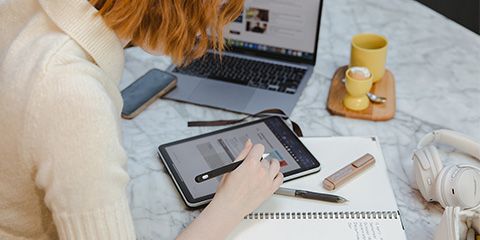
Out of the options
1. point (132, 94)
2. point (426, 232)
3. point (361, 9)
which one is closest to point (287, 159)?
point (426, 232)

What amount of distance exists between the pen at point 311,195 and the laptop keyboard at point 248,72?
1.23 ft

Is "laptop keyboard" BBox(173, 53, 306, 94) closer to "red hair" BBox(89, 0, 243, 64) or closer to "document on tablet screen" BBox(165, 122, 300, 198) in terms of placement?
"document on tablet screen" BBox(165, 122, 300, 198)

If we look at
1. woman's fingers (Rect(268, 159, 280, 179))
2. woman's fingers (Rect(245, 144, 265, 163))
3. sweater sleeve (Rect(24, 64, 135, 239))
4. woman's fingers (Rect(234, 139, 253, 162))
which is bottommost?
woman's fingers (Rect(268, 159, 280, 179))

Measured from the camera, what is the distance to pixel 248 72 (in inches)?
58.9

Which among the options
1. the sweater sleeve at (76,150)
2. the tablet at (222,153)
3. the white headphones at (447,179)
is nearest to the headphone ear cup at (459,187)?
the white headphones at (447,179)

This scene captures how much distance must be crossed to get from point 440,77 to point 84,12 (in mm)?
955

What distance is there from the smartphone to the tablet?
0.18 m

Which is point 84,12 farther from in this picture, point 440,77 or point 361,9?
point 361,9

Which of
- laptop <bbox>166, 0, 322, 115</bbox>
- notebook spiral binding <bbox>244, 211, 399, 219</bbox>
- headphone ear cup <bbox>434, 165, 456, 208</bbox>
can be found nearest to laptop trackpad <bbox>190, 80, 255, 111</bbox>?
laptop <bbox>166, 0, 322, 115</bbox>

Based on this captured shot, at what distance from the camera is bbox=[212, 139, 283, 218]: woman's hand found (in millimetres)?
1031

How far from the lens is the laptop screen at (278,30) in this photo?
1.45m

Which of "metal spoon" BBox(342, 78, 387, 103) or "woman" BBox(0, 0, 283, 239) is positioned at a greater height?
"woman" BBox(0, 0, 283, 239)

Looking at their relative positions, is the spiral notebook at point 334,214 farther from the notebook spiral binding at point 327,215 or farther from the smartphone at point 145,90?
the smartphone at point 145,90

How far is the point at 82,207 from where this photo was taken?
32.2 inches
